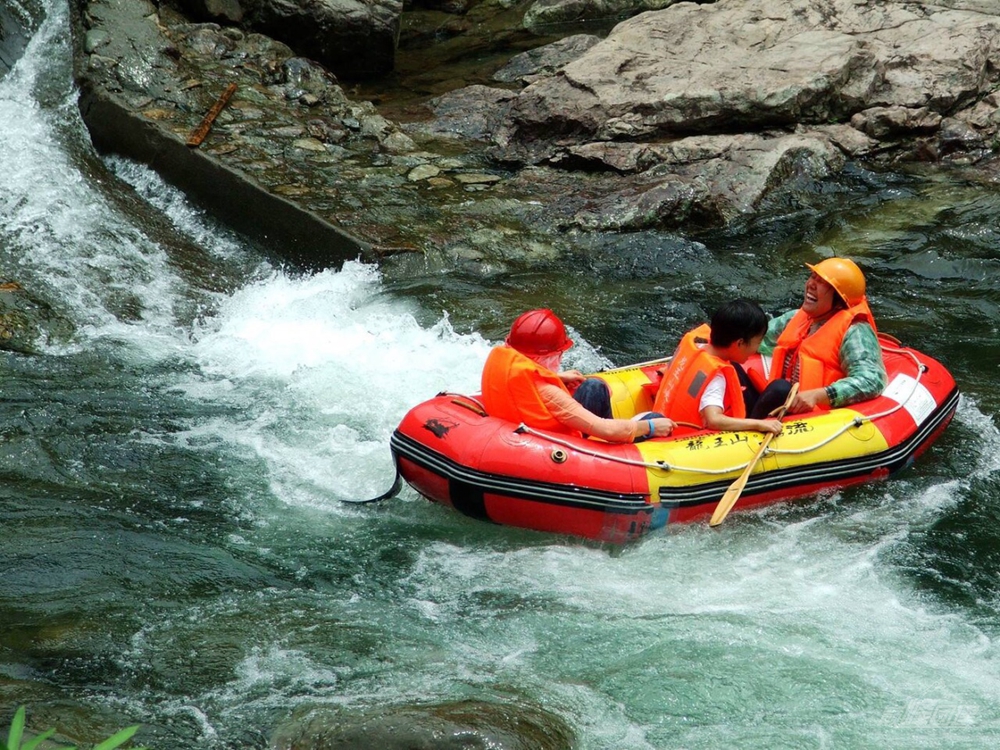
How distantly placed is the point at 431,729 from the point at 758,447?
243 cm

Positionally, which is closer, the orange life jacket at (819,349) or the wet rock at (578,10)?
the orange life jacket at (819,349)

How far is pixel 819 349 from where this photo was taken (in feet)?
20.1

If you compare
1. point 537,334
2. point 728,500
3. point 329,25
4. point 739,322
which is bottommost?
point 728,500

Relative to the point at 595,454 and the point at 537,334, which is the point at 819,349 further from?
the point at 537,334

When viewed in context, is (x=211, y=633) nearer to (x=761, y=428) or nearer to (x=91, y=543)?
(x=91, y=543)

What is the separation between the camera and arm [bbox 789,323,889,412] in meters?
6.01

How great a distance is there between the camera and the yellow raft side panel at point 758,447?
5516mm

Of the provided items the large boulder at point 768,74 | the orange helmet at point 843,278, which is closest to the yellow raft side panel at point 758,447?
the orange helmet at point 843,278

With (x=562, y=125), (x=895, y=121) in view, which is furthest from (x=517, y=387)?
(x=895, y=121)

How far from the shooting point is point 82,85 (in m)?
10.0

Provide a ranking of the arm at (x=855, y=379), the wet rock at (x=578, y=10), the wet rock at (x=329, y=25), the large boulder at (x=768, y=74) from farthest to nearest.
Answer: the wet rock at (x=578, y=10) < the wet rock at (x=329, y=25) < the large boulder at (x=768, y=74) < the arm at (x=855, y=379)

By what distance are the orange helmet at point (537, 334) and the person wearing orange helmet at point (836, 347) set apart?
4.58ft

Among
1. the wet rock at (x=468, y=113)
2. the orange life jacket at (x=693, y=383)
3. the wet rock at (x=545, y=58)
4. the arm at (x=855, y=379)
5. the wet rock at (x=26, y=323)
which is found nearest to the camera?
the orange life jacket at (x=693, y=383)

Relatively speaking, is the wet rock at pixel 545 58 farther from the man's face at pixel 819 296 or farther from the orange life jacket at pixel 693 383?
the orange life jacket at pixel 693 383
